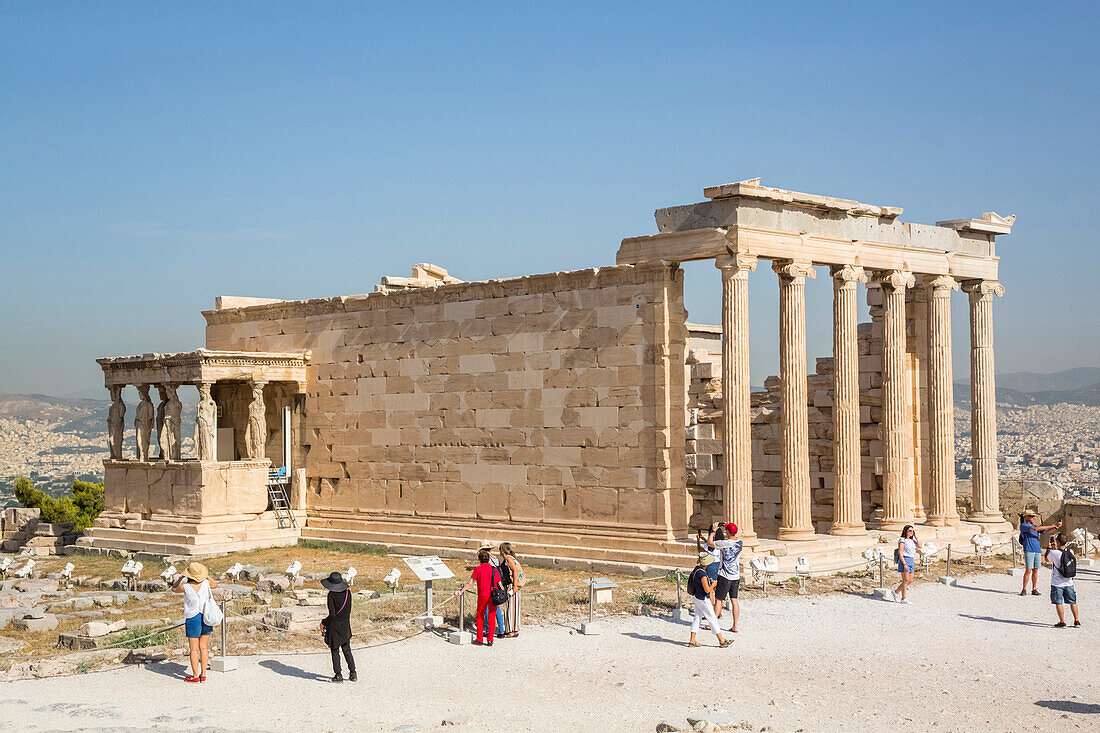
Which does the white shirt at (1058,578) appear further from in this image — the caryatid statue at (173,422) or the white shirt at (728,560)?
the caryatid statue at (173,422)

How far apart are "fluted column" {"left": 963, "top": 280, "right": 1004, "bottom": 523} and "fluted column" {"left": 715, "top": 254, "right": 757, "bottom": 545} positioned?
669 cm

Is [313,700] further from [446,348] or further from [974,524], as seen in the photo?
[974,524]

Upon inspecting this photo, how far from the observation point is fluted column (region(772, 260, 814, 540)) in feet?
69.7

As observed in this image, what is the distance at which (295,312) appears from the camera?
28188 mm

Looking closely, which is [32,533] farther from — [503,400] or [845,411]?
[845,411]

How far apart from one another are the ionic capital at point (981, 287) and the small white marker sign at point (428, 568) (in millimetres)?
13487

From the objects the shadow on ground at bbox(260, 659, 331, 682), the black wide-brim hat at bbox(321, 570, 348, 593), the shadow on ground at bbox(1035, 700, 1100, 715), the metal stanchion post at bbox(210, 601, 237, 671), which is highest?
the black wide-brim hat at bbox(321, 570, 348, 593)

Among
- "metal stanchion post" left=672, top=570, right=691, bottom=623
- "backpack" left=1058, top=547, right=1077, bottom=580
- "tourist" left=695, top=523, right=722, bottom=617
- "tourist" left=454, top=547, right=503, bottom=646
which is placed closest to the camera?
"tourist" left=454, top=547, right=503, bottom=646

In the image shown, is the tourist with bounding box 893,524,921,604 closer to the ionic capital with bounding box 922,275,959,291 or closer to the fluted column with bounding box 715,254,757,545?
the fluted column with bounding box 715,254,757,545

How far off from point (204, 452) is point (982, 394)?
15.8 m

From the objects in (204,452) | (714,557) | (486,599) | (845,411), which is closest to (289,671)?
(486,599)

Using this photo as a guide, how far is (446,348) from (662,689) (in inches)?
501

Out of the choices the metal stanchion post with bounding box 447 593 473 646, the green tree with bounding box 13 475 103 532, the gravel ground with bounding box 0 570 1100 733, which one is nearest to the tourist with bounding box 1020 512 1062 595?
the gravel ground with bounding box 0 570 1100 733

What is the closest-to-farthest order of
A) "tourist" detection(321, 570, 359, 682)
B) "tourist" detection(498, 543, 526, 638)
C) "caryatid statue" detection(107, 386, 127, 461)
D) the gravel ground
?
the gravel ground → "tourist" detection(321, 570, 359, 682) → "tourist" detection(498, 543, 526, 638) → "caryatid statue" detection(107, 386, 127, 461)
